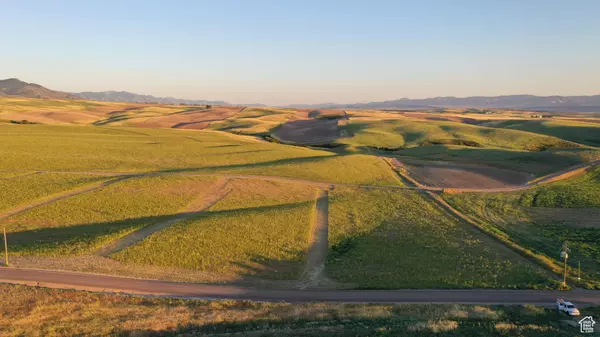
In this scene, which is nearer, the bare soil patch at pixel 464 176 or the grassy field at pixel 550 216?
the grassy field at pixel 550 216

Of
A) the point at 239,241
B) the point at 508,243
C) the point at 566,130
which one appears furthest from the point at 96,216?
the point at 566,130

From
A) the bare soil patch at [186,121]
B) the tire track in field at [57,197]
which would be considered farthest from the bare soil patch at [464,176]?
the bare soil patch at [186,121]

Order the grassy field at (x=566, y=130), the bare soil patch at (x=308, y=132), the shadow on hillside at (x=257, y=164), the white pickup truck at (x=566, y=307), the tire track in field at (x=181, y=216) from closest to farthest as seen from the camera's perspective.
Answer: the white pickup truck at (x=566, y=307) → the tire track in field at (x=181, y=216) → the shadow on hillside at (x=257, y=164) → the grassy field at (x=566, y=130) → the bare soil patch at (x=308, y=132)

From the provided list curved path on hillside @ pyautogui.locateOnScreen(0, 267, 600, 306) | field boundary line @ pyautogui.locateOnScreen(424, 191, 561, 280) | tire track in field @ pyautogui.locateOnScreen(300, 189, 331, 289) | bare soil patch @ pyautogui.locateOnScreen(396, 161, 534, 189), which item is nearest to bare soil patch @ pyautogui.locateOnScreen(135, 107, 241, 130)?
bare soil patch @ pyautogui.locateOnScreen(396, 161, 534, 189)

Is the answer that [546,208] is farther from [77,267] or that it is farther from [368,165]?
[77,267]

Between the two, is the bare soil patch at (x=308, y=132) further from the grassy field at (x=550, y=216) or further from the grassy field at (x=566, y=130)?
the grassy field at (x=566, y=130)

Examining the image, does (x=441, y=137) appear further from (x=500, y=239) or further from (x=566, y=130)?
(x=500, y=239)

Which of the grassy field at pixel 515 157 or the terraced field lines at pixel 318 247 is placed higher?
the grassy field at pixel 515 157
